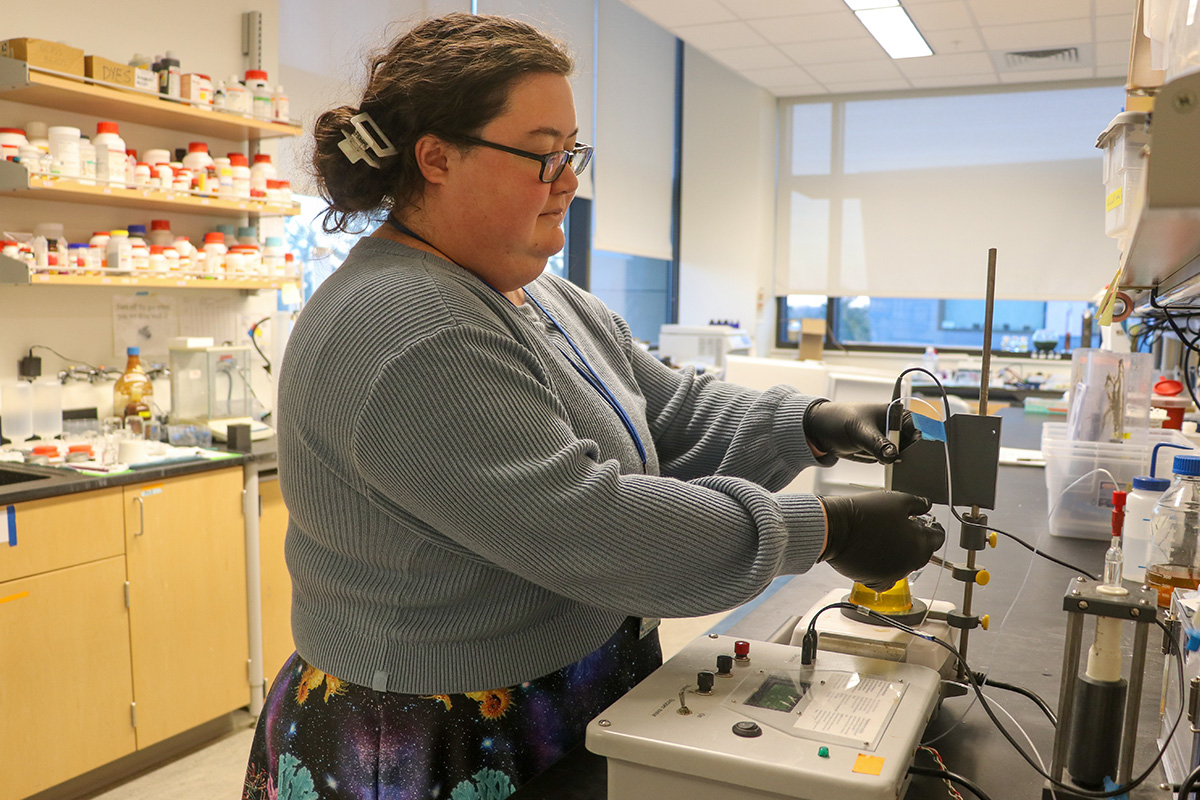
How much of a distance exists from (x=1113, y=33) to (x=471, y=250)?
5.32 meters

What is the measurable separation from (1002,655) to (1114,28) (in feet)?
15.9

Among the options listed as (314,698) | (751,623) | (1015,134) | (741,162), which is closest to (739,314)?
(741,162)

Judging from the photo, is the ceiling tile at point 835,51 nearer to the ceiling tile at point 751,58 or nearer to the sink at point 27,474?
the ceiling tile at point 751,58

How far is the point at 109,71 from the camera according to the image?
2.49 metres

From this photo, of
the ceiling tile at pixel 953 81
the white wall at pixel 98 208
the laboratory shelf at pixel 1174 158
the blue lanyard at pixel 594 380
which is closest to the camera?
the laboratory shelf at pixel 1174 158

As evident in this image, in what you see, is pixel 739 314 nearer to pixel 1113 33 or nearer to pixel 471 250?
pixel 1113 33

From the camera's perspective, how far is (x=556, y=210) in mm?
996

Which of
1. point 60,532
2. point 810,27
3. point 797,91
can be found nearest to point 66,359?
point 60,532

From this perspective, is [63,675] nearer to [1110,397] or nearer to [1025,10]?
[1110,397]

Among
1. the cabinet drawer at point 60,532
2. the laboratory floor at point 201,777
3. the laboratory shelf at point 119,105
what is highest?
the laboratory shelf at point 119,105

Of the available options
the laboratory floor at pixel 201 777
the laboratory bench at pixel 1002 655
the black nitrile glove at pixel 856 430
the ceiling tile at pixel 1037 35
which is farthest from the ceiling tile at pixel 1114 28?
the black nitrile glove at pixel 856 430

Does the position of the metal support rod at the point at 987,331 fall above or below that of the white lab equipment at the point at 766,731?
above

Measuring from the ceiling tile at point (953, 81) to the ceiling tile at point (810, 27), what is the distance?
129 cm

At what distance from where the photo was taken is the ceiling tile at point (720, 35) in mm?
5113
